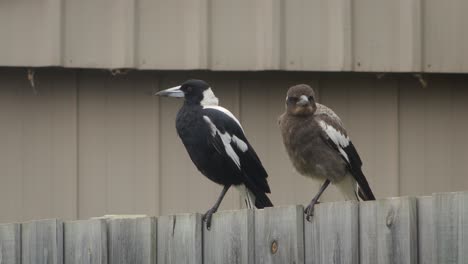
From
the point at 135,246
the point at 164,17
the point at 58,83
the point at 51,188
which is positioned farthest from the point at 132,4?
the point at 135,246

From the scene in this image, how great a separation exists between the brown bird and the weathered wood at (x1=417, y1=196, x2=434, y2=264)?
2.04 metres

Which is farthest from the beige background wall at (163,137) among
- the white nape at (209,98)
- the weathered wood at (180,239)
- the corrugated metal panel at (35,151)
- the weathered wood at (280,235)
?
the weathered wood at (280,235)

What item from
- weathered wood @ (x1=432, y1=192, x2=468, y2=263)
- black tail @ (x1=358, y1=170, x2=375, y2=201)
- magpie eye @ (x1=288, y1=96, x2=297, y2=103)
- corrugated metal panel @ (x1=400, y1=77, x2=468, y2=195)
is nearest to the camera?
weathered wood @ (x1=432, y1=192, x2=468, y2=263)

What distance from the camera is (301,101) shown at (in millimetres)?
5715

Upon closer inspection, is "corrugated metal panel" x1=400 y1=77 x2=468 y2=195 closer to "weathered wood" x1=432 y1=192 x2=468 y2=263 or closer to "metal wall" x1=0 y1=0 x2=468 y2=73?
"metal wall" x1=0 y1=0 x2=468 y2=73

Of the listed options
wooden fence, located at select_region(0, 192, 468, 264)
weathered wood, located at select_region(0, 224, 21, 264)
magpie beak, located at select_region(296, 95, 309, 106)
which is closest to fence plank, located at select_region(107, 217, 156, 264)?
wooden fence, located at select_region(0, 192, 468, 264)

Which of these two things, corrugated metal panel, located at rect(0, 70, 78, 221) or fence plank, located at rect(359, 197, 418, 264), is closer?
fence plank, located at rect(359, 197, 418, 264)

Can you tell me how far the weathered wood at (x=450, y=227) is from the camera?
356cm

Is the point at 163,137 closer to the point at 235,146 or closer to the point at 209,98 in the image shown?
the point at 209,98

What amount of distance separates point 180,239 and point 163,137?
2090 millimetres

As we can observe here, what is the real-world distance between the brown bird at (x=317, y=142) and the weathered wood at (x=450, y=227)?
82.6 inches

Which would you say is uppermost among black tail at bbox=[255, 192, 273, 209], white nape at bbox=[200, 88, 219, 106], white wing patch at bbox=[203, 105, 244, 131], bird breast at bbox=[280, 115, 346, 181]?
white nape at bbox=[200, 88, 219, 106]

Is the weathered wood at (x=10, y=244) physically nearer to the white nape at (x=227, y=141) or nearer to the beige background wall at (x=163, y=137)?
the beige background wall at (x=163, y=137)

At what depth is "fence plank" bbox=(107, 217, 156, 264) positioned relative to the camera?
4363 mm
